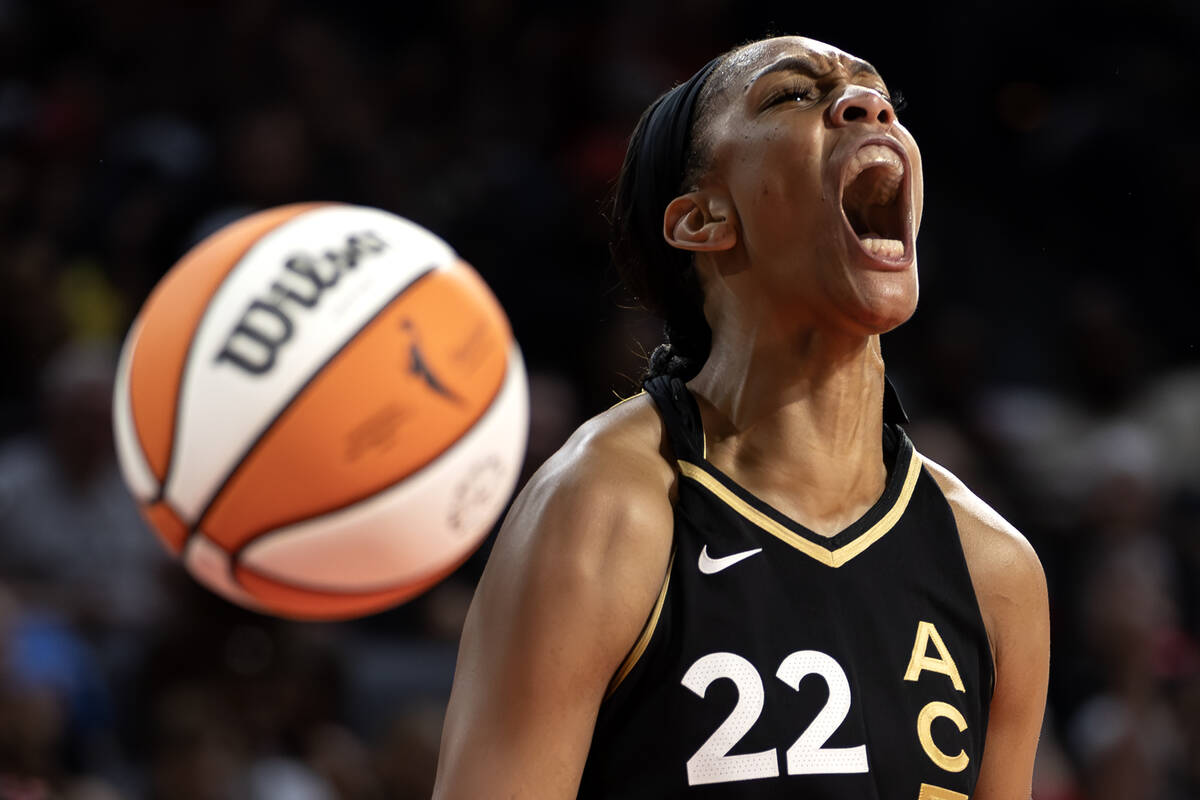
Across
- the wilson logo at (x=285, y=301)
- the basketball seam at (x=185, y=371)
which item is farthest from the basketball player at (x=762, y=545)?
the basketball seam at (x=185, y=371)

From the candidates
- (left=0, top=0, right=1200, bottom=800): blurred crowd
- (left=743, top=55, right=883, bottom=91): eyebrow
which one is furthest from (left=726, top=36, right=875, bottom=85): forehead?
(left=0, top=0, right=1200, bottom=800): blurred crowd

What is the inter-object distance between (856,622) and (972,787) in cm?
27

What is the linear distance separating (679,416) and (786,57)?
501 millimetres

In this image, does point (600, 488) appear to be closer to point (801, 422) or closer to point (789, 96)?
point (801, 422)

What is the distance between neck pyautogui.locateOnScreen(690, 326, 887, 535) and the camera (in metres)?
2.09

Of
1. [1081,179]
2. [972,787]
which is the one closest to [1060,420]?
[1081,179]

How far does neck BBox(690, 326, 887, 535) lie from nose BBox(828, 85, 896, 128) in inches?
11.1

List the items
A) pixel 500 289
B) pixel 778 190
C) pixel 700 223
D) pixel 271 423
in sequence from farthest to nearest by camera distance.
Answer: pixel 500 289, pixel 271 423, pixel 700 223, pixel 778 190

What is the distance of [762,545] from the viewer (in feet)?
6.57

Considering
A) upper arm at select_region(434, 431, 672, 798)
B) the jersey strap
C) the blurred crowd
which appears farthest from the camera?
the blurred crowd

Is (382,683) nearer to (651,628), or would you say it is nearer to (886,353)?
(886,353)

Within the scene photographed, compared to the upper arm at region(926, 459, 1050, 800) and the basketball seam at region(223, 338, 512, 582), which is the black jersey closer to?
the upper arm at region(926, 459, 1050, 800)

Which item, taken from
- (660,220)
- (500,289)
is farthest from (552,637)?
(500,289)

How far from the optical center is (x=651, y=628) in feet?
6.23
